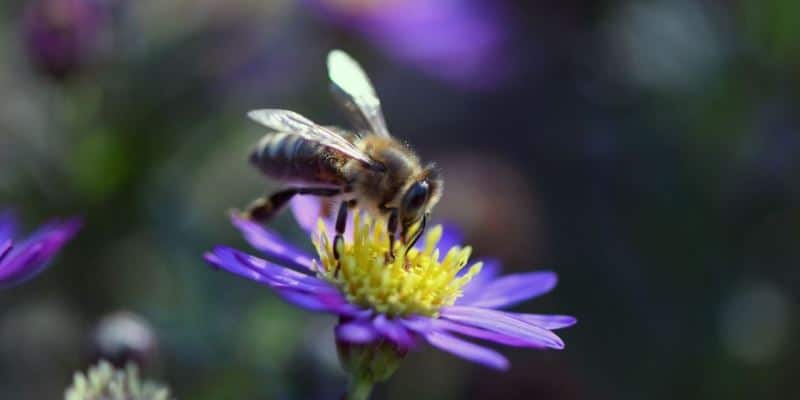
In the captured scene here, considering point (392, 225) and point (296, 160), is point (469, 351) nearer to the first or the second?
point (392, 225)

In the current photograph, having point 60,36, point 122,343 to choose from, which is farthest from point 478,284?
point 60,36

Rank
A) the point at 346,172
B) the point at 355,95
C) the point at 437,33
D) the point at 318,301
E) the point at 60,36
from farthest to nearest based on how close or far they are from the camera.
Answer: the point at 437,33 → the point at 60,36 → the point at 355,95 → the point at 346,172 → the point at 318,301

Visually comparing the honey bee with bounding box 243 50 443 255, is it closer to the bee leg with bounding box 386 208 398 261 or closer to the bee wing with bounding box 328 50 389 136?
the bee leg with bounding box 386 208 398 261

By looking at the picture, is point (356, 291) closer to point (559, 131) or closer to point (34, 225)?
point (34, 225)

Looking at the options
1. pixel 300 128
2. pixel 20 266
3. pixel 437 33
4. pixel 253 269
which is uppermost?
pixel 437 33

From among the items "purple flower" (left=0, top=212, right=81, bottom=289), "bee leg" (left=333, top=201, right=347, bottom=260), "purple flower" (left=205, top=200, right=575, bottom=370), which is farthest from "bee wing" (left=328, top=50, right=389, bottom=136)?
"purple flower" (left=0, top=212, right=81, bottom=289)

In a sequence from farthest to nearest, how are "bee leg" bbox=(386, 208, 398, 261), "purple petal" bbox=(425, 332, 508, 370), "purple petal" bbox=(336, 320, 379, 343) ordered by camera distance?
"bee leg" bbox=(386, 208, 398, 261)
"purple petal" bbox=(336, 320, 379, 343)
"purple petal" bbox=(425, 332, 508, 370)

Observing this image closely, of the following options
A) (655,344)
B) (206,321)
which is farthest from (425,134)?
(206,321)
